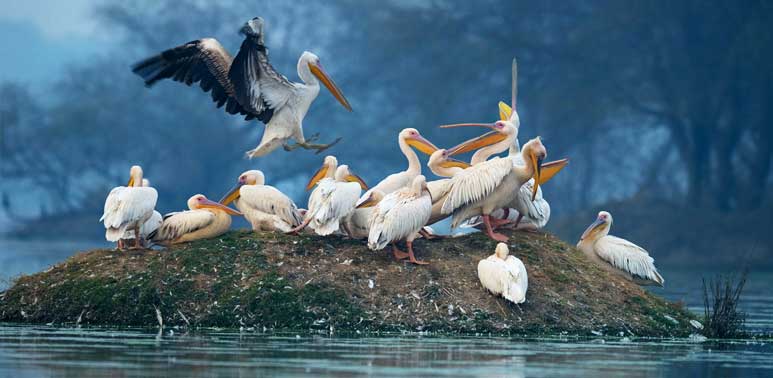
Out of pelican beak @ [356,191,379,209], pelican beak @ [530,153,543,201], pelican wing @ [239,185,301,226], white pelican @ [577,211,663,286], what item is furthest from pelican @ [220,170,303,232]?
white pelican @ [577,211,663,286]

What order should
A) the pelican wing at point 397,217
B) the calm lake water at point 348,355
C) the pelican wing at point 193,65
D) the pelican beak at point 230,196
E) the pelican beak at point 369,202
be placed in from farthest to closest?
the pelican wing at point 193,65
the pelican beak at point 230,196
the pelican beak at point 369,202
the pelican wing at point 397,217
the calm lake water at point 348,355

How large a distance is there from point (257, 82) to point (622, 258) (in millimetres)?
4424

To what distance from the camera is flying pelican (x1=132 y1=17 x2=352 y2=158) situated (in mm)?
17094

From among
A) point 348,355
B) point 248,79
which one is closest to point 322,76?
point 248,79

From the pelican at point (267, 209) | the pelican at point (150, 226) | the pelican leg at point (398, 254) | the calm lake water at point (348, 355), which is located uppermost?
the pelican at point (267, 209)

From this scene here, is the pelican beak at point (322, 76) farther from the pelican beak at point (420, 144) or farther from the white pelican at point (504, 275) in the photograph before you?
the white pelican at point (504, 275)

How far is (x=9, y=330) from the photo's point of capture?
13727mm

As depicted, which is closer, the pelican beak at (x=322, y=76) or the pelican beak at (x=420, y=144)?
the pelican beak at (x=420, y=144)

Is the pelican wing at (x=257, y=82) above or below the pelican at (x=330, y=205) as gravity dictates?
above

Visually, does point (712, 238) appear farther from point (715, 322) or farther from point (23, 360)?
point (23, 360)

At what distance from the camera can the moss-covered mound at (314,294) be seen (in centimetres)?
1420

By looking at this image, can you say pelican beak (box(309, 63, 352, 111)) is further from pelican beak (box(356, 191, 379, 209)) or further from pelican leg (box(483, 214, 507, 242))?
pelican leg (box(483, 214, 507, 242))

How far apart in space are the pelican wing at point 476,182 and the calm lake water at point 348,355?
6.50ft

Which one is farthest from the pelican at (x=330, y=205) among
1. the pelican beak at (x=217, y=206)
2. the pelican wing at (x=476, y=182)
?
the pelican wing at (x=476, y=182)
